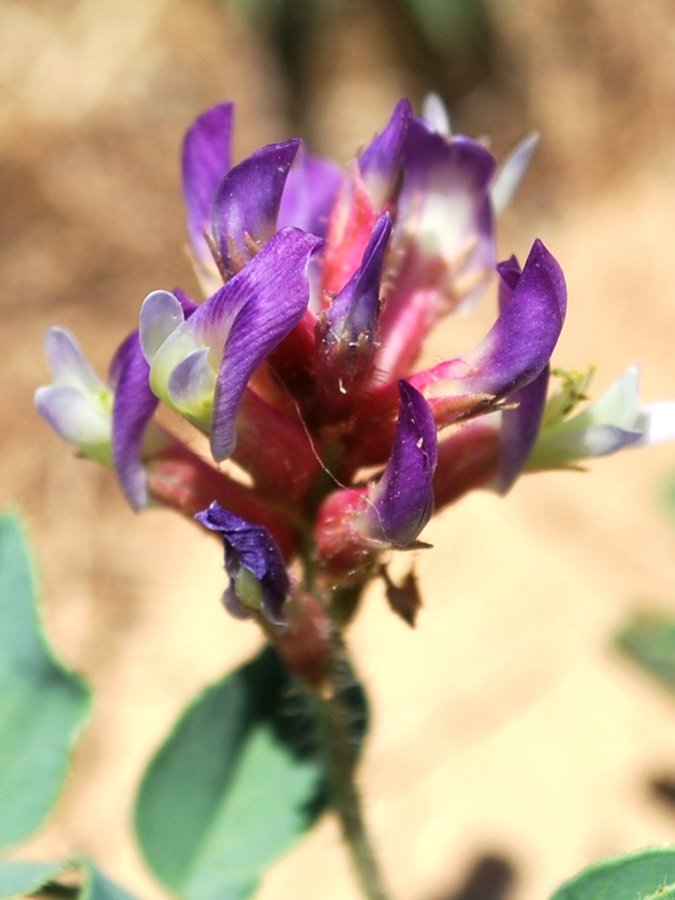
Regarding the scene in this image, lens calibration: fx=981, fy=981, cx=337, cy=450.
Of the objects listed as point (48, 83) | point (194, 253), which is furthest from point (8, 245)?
point (194, 253)

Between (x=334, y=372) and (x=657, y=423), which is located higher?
(x=334, y=372)

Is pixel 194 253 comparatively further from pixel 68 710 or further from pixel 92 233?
pixel 92 233

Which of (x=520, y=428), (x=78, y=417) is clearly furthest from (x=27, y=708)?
(x=520, y=428)

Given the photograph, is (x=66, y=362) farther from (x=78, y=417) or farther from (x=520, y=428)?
(x=520, y=428)

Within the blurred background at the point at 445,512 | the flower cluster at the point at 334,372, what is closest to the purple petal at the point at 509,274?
the flower cluster at the point at 334,372

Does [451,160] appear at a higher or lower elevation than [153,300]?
higher
